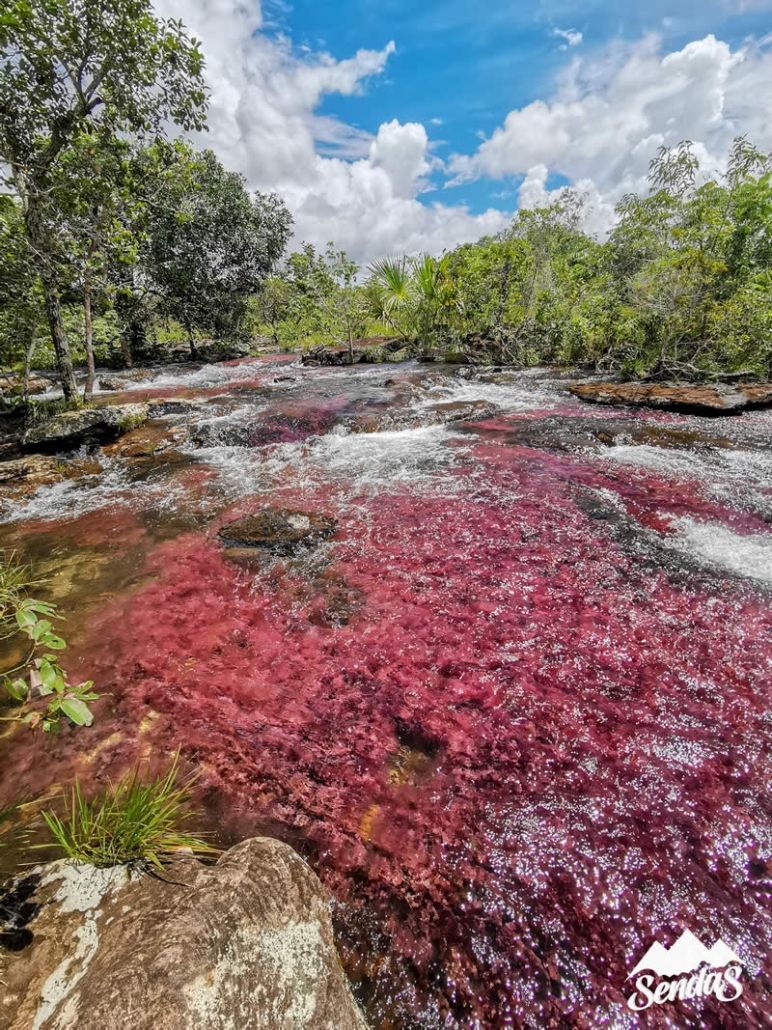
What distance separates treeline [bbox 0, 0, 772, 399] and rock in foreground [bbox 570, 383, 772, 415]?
1392 millimetres

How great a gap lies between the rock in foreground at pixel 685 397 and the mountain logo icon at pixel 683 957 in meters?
9.04

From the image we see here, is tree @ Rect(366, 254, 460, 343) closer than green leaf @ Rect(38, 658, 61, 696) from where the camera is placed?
No

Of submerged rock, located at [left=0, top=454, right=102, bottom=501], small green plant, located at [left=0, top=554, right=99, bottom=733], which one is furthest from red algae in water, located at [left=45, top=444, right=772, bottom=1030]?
submerged rock, located at [left=0, top=454, right=102, bottom=501]

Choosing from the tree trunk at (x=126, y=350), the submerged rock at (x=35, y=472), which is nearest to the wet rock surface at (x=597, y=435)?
the submerged rock at (x=35, y=472)

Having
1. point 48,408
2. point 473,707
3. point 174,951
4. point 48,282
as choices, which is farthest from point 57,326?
point 174,951

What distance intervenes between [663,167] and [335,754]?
1655 cm

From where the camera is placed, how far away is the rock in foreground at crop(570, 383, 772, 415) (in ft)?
26.6

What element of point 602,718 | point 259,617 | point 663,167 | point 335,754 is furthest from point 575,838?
point 663,167

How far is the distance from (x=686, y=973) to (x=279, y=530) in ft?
13.1

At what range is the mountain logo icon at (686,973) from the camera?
1.42 meters

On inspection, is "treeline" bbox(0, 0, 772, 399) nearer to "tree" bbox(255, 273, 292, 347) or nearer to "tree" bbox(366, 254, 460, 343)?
"tree" bbox(366, 254, 460, 343)

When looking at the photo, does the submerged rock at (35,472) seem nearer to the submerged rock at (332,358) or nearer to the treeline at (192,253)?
the treeline at (192,253)

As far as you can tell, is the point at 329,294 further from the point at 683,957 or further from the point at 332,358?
the point at 683,957

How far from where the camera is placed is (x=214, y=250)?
20141 mm
